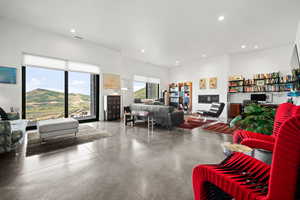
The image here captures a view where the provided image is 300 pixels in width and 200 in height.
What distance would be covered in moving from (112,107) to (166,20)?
4292 millimetres

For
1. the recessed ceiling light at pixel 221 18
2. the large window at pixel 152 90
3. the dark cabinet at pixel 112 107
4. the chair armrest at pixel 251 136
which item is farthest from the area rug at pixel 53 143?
the large window at pixel 152 90

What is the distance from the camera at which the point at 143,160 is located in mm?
2338

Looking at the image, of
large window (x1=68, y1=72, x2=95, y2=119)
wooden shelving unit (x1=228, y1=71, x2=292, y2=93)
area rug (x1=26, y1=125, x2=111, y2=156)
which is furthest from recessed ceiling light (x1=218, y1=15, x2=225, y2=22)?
large window (x1=68, y1=72, x2=95, y2=119)

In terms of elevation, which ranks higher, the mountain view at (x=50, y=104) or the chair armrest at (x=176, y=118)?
the mountain view at (x=50, y=104)

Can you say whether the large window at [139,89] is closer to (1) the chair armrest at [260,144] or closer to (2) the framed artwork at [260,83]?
(2) the framed artwork at [260,83]

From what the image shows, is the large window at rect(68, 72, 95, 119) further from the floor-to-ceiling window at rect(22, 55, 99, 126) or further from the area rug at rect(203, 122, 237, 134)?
the area rug at rect(203, 122, 237, 134)

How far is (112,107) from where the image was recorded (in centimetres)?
619

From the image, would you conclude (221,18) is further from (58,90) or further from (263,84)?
(58,90)

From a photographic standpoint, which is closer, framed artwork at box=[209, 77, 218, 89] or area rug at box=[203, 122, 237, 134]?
area rug at box=[203, 122, 237, 134]

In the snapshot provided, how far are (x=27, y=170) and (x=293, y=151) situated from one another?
309 cm

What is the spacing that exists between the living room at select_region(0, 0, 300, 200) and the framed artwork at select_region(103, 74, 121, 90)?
0.05 meters

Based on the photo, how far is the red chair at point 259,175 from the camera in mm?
620

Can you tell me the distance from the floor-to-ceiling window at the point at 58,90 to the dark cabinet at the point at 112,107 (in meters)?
0.50

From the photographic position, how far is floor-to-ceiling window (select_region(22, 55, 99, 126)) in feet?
15.1
